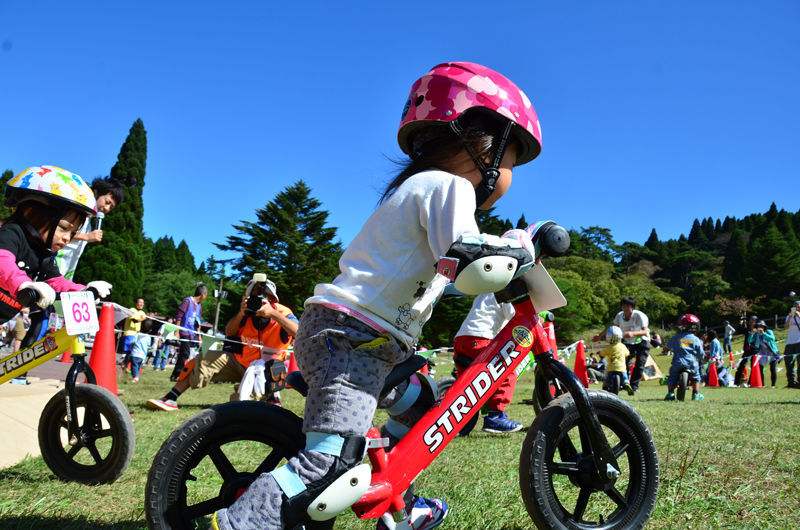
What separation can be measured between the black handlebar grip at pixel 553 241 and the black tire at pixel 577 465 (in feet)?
1.90

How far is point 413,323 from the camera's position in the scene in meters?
1.91

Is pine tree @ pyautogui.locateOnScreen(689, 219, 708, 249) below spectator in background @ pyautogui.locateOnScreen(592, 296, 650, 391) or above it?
above

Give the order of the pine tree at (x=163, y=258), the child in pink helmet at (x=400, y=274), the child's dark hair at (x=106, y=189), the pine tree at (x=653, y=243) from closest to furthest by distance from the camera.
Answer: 1. the child in pink helmet at (x=400, y=274)
2. the child's dark hair at (x=106, y=189)
3. the pine tree at (x=163, y=258)
4. the pine tree at (x=653, y=243)

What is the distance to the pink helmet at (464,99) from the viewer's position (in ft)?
6.72

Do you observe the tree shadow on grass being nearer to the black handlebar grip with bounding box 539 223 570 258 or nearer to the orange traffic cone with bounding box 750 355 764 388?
the black handlebar grip with bounding box 539 223 570 258

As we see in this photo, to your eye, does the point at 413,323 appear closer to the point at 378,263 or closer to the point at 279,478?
the point at 378,263

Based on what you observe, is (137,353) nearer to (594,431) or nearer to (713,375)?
(594,431)

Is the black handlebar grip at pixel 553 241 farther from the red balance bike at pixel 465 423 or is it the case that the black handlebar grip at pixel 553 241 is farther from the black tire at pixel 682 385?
the black tire at pixel 682 385

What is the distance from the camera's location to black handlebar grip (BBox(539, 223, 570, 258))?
1988 mm

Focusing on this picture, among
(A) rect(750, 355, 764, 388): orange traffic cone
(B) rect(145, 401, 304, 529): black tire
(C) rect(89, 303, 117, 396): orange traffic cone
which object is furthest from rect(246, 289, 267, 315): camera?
(A) rect(750, 355, 764, 388): orange traffic cone

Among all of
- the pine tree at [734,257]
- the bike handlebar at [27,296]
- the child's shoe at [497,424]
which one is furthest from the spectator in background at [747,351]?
the pine tree at [734,257]

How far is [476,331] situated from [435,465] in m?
1.78

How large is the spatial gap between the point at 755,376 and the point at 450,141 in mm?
17907

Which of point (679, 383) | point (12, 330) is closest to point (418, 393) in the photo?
point (679, 383)
